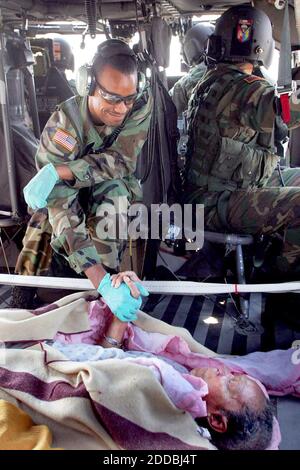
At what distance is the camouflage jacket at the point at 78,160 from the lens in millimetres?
2219

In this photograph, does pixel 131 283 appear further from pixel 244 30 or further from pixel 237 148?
pixel 244 30

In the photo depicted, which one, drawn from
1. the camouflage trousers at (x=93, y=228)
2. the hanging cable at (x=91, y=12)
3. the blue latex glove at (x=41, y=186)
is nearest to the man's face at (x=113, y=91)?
the blue latex glove at (x=41, y=186)

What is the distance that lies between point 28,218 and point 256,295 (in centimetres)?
132

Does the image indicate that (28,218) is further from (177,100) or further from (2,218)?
(177,100)

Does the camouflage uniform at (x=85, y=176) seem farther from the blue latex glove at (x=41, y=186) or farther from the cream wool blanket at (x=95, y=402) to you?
the cream wool blanket at (x=95, y=402)

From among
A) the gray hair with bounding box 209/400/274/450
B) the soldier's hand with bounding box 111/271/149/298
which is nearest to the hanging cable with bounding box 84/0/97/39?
the soldier's hand with bounding box 111/271/149/298

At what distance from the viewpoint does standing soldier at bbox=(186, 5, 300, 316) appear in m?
2.63

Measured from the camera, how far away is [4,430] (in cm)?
137

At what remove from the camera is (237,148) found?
108 inches

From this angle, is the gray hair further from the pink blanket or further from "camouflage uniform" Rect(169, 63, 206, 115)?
"camouflage uniform" Rect(169, 63, 206, 115)

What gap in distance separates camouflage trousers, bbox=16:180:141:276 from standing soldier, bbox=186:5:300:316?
448mm

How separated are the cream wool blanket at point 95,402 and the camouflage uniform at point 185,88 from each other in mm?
2142
